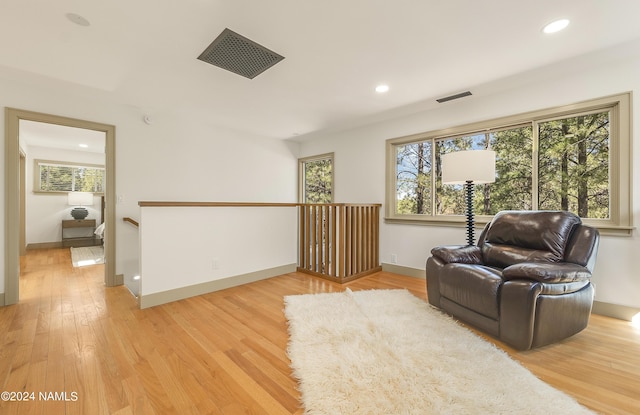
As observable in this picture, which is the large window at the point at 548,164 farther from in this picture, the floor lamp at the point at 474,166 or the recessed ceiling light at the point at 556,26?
the recessed ceiling light at the point at 556,26

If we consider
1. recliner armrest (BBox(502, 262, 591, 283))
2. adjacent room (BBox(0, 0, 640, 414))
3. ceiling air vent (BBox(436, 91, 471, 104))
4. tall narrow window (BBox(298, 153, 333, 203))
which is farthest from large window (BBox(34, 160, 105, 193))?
recliner armrest (BBox(502, 262, 591, 283))

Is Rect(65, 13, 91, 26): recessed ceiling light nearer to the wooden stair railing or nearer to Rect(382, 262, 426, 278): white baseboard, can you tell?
the wooden stair railing

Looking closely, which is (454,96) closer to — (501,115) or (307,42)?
(501,115)

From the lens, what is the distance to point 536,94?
9.63 feet

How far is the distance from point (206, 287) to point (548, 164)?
4159 millimetres

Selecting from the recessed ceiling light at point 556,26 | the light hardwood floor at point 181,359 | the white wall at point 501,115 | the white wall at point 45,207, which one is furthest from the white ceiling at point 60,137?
the recessed ceiling light at point 556,26

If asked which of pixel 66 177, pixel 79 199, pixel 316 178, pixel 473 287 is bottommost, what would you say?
pixel 473 287

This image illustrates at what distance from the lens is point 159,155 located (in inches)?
152

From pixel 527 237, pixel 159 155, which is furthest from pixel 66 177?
pixel 527 237

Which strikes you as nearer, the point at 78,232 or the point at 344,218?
the point at 344,218

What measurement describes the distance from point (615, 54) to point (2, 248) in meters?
6.28

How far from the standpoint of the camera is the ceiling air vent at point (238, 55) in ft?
7.14

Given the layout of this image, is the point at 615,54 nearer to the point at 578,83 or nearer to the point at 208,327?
the point at 578,83

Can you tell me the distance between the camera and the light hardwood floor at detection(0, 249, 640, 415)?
4.73 ft
